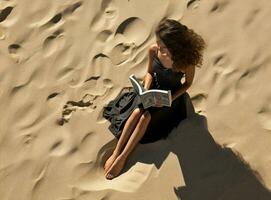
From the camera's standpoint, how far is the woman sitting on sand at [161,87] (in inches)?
118

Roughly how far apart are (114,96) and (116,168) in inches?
24.7

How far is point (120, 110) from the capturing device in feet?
11.4

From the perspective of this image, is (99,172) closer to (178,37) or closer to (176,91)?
(176,91)

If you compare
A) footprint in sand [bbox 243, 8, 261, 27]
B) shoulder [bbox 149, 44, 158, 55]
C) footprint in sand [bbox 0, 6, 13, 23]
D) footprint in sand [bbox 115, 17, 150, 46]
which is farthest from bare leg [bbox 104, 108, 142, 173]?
footprint in sand [bbox 0, 6, 13, 23]

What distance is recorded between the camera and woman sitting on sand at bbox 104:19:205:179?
3.00 metres

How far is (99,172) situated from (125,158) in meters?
0.23

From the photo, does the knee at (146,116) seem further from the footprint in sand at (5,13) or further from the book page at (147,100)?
the footprint in sand at (5,13)

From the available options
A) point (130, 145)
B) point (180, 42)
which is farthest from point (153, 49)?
point (130, 145)

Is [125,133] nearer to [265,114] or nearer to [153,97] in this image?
[153,97]

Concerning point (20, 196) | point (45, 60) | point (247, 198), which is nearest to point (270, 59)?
point (247, 198)

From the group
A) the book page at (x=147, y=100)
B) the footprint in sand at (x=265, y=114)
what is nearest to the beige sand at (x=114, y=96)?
the footprint in sand at (x=265, y=114)

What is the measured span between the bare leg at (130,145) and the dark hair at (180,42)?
46 centimetres

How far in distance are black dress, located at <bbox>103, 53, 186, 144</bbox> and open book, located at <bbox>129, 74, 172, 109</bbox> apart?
14 cm

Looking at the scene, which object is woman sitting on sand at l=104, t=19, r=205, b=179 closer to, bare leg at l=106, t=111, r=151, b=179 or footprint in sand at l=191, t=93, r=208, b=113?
bare leg at l=106, t=111, r=151, b=179
